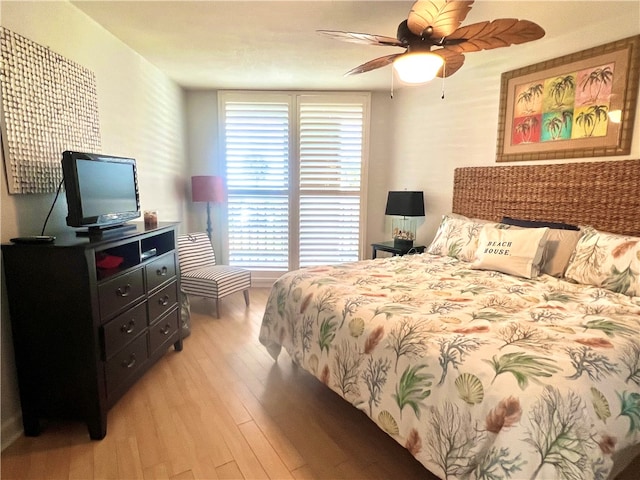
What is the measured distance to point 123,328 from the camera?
1.99 m

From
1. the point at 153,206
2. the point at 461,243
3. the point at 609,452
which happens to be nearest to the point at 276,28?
the point at 153,206

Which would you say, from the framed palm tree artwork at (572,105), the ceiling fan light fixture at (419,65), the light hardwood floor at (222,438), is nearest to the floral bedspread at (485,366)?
the light hardwood floor at (222,438)

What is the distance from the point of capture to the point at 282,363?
8.63 ft

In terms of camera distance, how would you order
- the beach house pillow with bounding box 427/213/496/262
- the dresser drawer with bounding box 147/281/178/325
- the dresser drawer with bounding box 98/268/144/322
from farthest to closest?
1. the beach house pillow with bounding box 427/213/496/262
2. the dresser drawer with bounding box 147/281/178/325
3. the dresser drawer with bounding box 98/268/144/322

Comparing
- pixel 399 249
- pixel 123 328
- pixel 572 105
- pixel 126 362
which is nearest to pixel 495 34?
pixel 572 105

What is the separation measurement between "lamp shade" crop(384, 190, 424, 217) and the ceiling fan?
1.75 m

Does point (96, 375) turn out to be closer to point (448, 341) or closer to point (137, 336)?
point (137, 336)

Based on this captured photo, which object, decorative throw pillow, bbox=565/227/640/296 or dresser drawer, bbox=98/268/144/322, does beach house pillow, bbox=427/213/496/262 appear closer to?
decorative throw pillow, bbox=565/227/640/296

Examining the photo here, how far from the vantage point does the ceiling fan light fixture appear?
1.89m

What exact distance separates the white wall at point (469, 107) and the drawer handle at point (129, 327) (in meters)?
2.86

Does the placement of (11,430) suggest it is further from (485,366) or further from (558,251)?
(558,251)

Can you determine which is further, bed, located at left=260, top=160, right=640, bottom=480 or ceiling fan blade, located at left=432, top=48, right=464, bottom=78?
ceiling fan blade, located at left=432, top=48, right=464, bottom=78

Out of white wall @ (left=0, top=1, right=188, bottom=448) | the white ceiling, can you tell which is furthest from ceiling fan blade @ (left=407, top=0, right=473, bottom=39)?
white wall @ (left=0, top=1, right=188, bottom=448)

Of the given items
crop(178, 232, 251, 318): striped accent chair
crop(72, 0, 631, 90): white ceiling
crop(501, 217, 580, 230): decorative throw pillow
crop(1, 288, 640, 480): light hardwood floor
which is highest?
crop(72, 0, 631, 90): white ceiling
